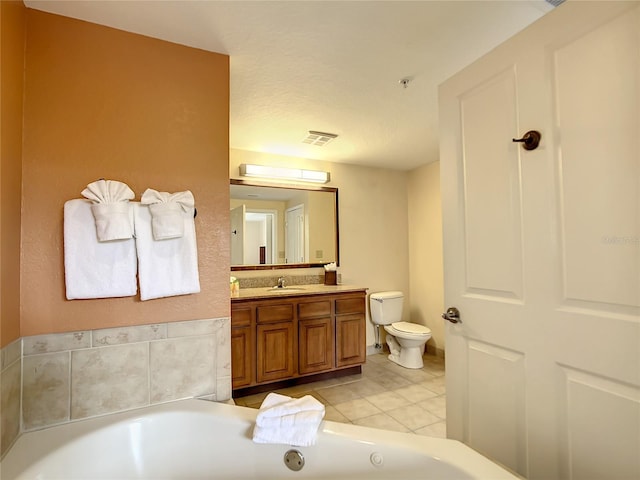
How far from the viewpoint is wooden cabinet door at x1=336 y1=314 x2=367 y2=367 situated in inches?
115

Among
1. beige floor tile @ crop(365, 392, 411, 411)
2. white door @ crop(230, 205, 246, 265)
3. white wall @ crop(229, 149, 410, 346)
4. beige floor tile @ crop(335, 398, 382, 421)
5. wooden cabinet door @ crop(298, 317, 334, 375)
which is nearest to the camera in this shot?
beige floor tile @ crop(335, 398, 382, 421)

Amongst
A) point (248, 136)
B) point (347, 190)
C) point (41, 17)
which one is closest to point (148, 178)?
point (41, 17)

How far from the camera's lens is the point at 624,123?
87 centimetres

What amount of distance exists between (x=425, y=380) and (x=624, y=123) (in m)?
2.65

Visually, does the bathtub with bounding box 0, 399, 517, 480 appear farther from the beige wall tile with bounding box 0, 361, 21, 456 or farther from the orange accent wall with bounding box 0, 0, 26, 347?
the orange accent wall with bounding box 0, 0, 26, 347

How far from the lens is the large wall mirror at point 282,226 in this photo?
311 cm

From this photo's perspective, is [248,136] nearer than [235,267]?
Yes

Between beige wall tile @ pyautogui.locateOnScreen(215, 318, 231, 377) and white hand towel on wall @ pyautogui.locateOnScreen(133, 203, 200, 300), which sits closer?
white hand towel on wall @ pyautogui.locateOnScreen(133, 203, 200, 300)

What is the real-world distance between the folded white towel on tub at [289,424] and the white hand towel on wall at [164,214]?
34.2 inches

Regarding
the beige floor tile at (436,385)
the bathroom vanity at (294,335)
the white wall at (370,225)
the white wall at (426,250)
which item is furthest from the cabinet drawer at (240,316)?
the white wall at (426,250)

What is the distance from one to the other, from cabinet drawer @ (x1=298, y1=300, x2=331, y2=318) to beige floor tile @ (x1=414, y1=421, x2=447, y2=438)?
1176 mm

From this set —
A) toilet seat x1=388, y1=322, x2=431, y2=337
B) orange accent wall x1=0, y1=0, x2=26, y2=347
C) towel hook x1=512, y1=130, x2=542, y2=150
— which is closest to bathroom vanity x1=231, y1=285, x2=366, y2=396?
toilet seat x1=388, y1=322, x2=431, y2=337

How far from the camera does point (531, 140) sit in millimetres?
1092

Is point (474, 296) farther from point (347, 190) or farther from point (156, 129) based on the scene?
point (347, 190)
